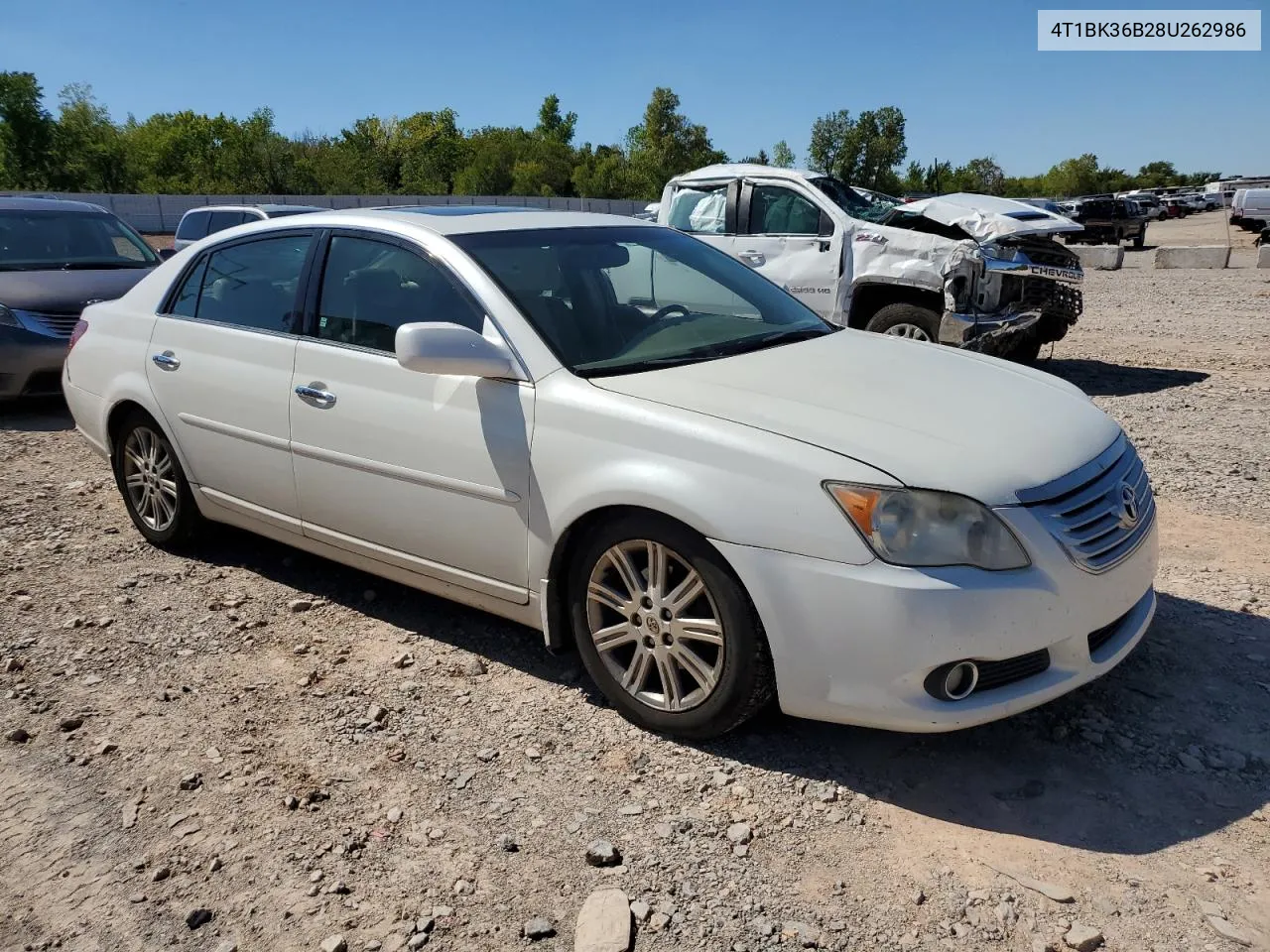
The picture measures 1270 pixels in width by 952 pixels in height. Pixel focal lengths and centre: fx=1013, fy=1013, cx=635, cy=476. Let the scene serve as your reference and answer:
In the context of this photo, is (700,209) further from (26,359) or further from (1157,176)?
(1157,176)

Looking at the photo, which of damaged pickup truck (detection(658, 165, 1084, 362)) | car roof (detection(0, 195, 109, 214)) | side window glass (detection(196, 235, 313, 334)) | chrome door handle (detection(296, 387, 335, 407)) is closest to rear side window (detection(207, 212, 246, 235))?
car roof (detection(0, 195, 109, 214))

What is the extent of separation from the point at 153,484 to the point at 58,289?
13.8 feet

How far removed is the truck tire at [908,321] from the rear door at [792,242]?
0.45 metres

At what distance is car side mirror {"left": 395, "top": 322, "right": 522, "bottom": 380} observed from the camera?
3.26m

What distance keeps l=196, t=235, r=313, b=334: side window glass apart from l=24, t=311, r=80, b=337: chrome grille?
4.12 m

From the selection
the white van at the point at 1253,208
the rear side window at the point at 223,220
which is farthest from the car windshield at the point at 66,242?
the white van at the point at 1253,208

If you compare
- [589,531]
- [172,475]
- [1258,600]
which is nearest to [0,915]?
[589,531]

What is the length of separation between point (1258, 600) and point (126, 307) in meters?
5.35

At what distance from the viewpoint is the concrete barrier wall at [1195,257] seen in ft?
68.8

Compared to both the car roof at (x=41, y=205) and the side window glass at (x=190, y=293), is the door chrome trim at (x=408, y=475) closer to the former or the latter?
the side window glass at (x=190, y=293)

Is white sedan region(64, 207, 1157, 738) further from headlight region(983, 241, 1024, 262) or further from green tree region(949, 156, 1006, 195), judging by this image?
green tree region(949, 156, 1006, 195)

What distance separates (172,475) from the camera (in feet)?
15.8

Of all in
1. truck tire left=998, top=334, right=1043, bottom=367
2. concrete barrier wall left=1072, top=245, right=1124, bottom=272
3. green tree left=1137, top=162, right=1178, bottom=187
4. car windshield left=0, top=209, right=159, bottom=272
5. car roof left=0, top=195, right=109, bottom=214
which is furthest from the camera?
green tree left=1137, top=162, right=1178, bottom=187

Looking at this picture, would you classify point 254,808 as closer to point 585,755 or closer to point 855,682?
point 585,755
